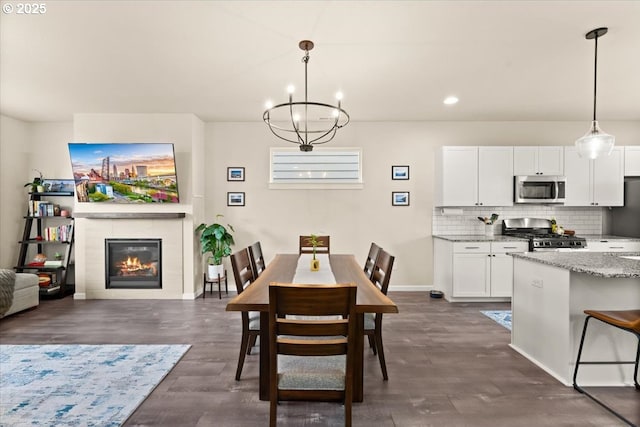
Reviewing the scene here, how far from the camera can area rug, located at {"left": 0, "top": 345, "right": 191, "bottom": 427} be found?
7.05 feet

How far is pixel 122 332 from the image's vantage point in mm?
3609

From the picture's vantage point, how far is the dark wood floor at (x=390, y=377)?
215cm

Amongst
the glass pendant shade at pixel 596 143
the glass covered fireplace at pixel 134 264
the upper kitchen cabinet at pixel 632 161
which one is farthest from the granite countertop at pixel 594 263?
the glass covered fireplace at pixel 134 264

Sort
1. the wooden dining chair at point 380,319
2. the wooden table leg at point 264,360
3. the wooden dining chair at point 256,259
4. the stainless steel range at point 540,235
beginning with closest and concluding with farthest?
the wooden table leg at point 264,360
the wooden dining chair at point 380,319
the wooden dining chair at point 256,259
the stainless steel range at point 540,235

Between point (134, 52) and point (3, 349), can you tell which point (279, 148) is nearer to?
point (134, 52)

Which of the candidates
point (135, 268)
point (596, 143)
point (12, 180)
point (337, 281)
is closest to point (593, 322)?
point (596, 143)

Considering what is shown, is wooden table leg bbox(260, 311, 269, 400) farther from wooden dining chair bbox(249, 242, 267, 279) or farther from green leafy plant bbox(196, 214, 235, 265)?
green leafy plant bbox(196, 214, 235, 265)

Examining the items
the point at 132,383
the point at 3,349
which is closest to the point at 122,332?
the point at 3,349

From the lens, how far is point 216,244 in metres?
5.00

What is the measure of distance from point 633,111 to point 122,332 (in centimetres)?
719

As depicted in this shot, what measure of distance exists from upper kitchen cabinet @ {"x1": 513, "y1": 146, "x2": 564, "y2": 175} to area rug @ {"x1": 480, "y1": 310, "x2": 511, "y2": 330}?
2.07m

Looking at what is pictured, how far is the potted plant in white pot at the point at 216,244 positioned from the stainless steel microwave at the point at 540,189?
4301mm

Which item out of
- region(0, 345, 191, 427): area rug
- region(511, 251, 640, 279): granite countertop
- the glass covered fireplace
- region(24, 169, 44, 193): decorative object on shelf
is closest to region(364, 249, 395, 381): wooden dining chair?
region(511, 251, 640, 279): granite countertop

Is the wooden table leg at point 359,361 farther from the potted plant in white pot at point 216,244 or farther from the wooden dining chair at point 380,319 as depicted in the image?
the potted plant in white pot at point 216,244
